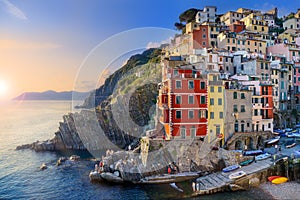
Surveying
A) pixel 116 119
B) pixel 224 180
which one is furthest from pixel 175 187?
pixel 116 119

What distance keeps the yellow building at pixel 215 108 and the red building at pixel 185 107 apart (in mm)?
647

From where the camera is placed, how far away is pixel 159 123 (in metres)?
35.9

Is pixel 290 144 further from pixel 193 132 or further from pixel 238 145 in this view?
pixel 193 132

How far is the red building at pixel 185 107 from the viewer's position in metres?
32.1

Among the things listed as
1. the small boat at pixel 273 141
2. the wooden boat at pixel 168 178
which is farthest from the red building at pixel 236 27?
the wooden boat at pixel 168 178

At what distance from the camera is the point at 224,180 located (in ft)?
90.2

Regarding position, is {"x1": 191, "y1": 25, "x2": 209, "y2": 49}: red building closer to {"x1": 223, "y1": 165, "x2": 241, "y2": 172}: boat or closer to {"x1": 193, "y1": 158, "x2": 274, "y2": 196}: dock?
{"x1": 223, "y1": 165, "x2": 241, "y2": 172}: boat

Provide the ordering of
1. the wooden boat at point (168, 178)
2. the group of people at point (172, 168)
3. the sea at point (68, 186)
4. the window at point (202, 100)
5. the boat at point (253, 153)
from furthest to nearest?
the window at point (202, 100)
the boat at point (253, 153)
the group of people at point (172, 168)
the wooden boat at point (168, 178)
the sea at point (68, 186)

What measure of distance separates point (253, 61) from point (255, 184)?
2368cm

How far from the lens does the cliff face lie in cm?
5066

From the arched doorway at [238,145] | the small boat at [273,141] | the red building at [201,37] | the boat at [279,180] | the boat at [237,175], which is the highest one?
the red building at [201,37]

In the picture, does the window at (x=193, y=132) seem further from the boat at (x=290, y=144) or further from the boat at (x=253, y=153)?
the boat at (x=290, y=144)

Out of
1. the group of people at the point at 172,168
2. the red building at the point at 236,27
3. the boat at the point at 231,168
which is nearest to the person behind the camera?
the boat at the point at 231,168

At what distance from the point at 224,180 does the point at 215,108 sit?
30.3ft
